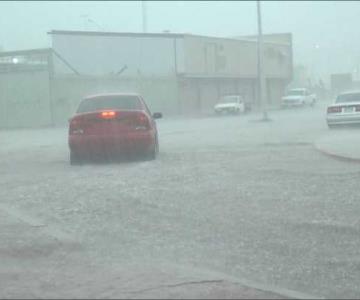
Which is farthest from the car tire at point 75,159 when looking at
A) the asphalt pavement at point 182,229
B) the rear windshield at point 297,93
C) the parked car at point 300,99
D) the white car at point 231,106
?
the rear windshield at point 297,93

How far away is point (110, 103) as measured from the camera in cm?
1528

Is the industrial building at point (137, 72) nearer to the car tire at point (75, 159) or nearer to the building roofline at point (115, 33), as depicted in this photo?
the building roofline at point (115, 33)

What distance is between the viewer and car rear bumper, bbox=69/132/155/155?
14.2 m

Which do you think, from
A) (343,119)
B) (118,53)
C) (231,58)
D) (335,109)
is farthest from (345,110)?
(231,58)

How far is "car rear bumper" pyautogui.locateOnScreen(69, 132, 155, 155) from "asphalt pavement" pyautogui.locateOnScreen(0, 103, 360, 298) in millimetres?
754

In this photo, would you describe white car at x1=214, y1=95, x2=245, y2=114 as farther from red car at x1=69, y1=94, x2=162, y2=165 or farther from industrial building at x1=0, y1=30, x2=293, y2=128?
red car at x1=69, y1=94, x2=162, y2=165

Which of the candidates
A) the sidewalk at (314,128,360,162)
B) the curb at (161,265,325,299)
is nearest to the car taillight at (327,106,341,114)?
the sidewalk at (314,128,360,162)

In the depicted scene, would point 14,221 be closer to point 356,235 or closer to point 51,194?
point 51,194

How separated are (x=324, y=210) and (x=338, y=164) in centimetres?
465

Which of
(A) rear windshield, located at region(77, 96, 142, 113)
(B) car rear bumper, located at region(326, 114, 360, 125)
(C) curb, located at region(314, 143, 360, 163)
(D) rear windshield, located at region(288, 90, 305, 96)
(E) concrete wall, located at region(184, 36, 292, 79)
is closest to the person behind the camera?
(C) curb, located at region(314, 143, 360, 163)

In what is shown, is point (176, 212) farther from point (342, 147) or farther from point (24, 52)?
point (24, 52)

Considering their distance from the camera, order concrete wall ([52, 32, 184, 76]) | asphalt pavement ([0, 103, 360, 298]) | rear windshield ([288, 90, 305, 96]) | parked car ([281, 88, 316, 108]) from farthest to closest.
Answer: rear windshield ([288, 90, 305, 96]) → parked car ([281, 88, 316, 108]) → concrete wall ([52, 32, 184, 76]) → asphalt pavement ([0, 103, 360, 298])

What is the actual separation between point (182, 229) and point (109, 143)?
6.50m

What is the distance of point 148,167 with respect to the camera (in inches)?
535
